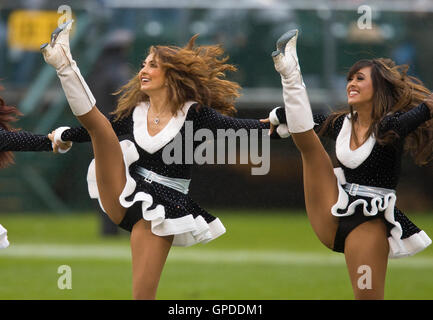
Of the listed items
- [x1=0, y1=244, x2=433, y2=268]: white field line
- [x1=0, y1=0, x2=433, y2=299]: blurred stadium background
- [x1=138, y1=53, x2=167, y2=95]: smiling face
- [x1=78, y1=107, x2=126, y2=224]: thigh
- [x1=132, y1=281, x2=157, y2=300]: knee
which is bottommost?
[x1=132, y1=281, x2=157, y2=300]: knee

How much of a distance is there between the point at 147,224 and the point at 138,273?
0.25m

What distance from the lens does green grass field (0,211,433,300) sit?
7.59m

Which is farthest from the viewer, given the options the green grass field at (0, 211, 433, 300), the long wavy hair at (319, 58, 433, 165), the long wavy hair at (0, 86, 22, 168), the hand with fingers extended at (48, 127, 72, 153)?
the green grass field at (0, 211, 433, 300)

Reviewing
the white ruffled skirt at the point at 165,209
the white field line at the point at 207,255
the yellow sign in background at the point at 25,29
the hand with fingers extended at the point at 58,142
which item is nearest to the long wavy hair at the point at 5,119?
the hand with fingers extended at the point at 58,142

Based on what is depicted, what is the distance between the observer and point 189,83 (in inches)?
197

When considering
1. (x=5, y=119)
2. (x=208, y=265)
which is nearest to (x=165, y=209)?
(x=5, y=119)

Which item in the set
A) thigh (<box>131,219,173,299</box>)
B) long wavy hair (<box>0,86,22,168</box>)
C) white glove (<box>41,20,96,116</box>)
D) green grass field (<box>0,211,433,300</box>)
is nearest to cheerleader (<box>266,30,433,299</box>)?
thigh (<box>131,219,173,299</box>)

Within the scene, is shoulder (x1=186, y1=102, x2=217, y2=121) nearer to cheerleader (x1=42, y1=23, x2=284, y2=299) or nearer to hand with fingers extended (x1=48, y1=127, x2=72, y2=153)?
cheerleader (x1=42, y1=23, x2=284, y2=299)

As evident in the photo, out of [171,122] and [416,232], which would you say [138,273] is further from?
[416,232]

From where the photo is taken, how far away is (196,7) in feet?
40.1

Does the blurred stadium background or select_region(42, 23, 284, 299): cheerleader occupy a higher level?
the blurred stadium background

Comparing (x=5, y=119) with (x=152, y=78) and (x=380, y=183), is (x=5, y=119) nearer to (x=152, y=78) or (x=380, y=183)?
(x=152, y=78)

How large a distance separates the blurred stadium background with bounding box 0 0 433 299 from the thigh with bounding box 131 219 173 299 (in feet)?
20.6
